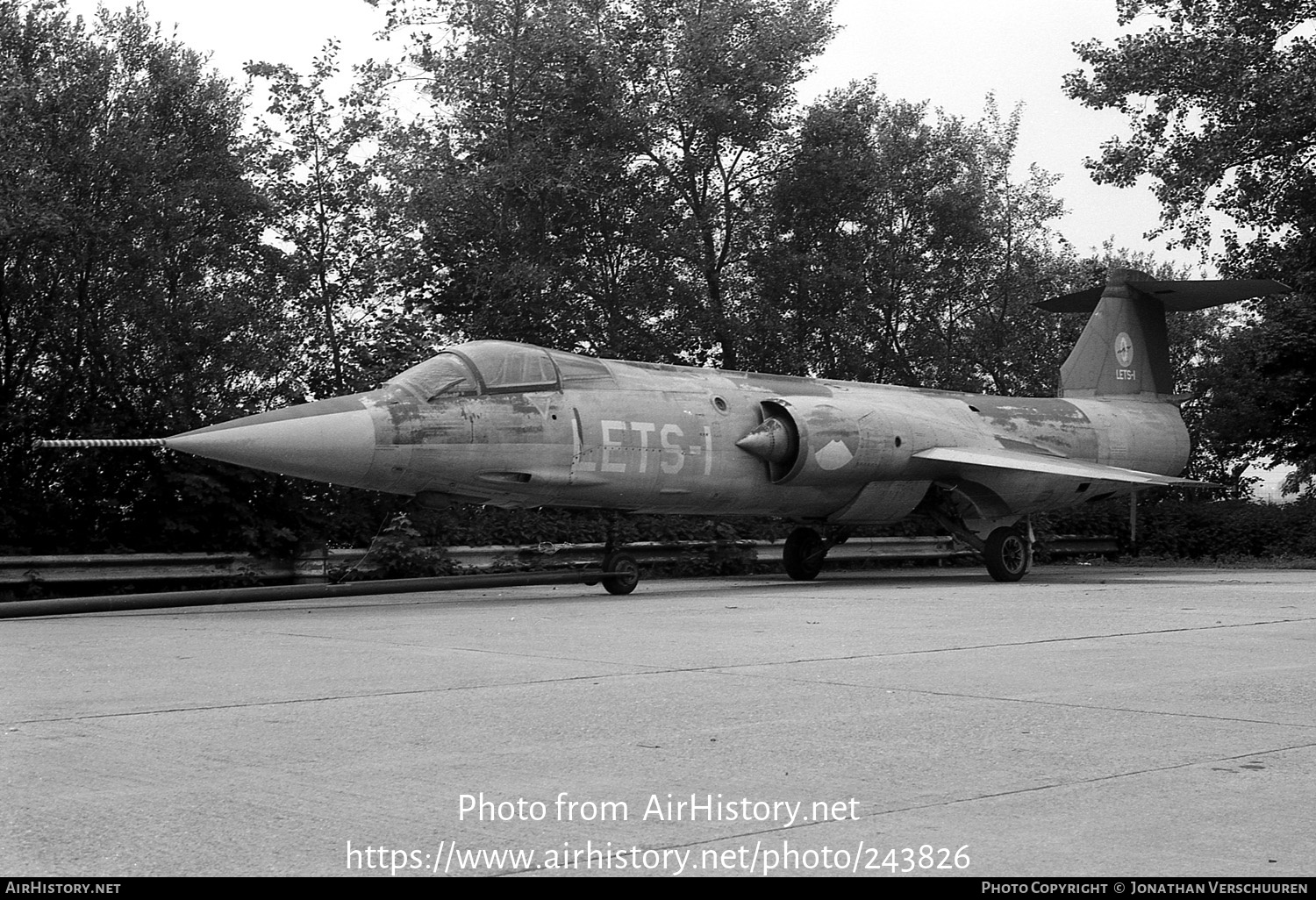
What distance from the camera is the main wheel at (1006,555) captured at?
1761cm

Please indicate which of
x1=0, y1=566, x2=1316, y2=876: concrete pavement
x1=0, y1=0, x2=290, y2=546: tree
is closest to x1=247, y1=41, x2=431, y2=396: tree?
x1=0, y1=0, x2=290, y2=546: tree

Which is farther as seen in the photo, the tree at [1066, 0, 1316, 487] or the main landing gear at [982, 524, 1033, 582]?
the tree at [1066, 0, 1316, 487]

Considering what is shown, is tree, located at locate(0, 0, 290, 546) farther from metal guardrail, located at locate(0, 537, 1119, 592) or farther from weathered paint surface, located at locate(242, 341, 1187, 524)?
weathered paint surface, located at locate(242, 341, 1187, 524)

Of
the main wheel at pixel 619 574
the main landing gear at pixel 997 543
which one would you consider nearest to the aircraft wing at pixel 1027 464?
the main landing gear at pixel 997 543

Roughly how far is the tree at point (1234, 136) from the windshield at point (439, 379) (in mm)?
19904

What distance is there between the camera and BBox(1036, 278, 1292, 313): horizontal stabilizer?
20109 millimetres

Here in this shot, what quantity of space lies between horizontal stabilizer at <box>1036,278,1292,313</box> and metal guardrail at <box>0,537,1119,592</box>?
453 cm

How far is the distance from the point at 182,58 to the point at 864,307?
516 inches

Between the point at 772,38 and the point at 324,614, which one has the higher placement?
the point at 772,38

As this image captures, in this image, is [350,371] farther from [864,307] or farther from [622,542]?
[864,307]

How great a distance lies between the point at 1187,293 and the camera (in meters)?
21.3

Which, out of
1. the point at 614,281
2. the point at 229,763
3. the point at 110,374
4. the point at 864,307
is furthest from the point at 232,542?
the point at 864,307

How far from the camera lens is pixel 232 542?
16.4 m

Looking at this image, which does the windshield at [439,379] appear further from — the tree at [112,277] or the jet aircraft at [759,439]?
the tree at [112,277]
